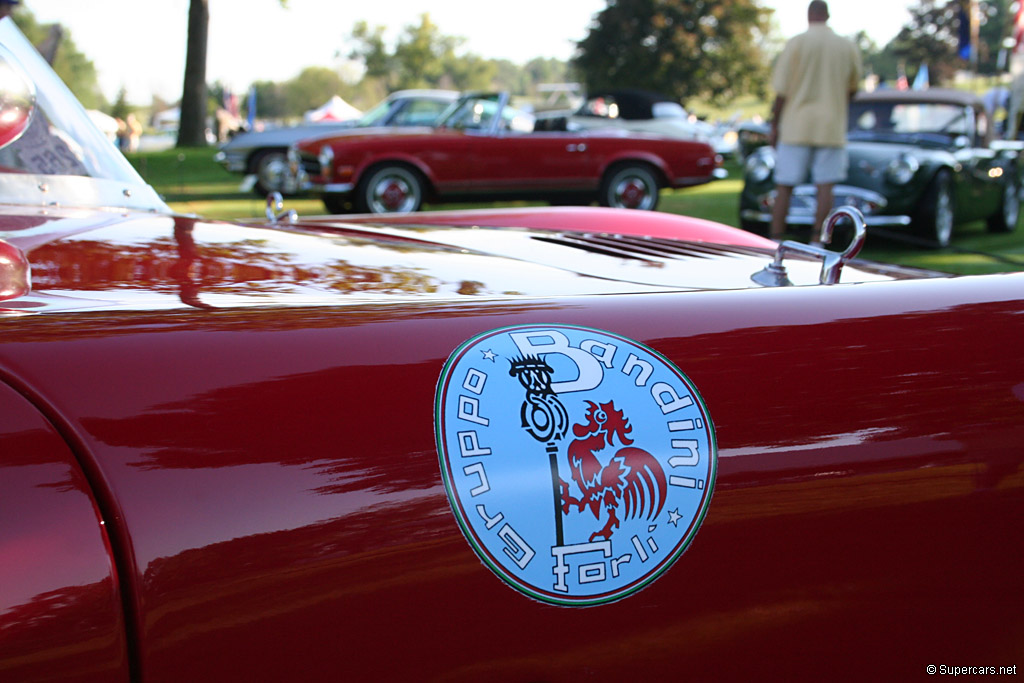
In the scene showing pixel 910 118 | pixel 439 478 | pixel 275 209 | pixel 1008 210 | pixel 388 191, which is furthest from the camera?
pixel 388 191

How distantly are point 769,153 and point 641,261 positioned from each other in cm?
636

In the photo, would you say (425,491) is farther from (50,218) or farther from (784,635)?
(50,218)

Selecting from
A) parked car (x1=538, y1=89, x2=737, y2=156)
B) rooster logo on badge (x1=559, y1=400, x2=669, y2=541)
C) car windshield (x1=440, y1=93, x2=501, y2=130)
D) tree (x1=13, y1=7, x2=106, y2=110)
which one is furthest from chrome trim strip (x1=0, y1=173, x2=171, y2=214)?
tree (x1=13, y1=7, x2=106, y2=110)

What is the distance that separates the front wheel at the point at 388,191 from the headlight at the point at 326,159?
0.32 meters

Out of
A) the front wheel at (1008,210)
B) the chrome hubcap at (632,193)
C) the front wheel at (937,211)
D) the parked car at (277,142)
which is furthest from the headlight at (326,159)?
the front wheel at (1008,210)

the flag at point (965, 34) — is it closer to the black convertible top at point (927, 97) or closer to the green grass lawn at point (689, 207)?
the green grass lawn at point (689, 207)

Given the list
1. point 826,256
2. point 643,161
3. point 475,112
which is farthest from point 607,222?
point 643,161

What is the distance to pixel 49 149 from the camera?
5.61ft

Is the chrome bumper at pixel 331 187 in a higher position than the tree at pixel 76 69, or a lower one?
lower

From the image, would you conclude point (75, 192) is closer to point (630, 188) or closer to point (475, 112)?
point (475, 112)

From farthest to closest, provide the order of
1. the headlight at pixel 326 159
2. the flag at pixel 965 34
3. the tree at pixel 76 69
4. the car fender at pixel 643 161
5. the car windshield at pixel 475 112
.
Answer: the tree at pixel 76 69 < the flag at pixel 965 34 < the car fender at pixel 643 161 < the car windshield at pixel 475 112 < the headlight at pixel 326 159

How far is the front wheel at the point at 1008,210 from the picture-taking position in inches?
339

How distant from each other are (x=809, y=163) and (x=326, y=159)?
180 inches

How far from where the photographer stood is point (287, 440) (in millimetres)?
794
